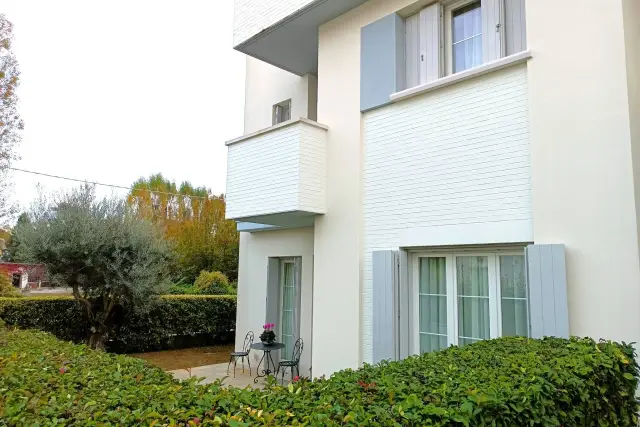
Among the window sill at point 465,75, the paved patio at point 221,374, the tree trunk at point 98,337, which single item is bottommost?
the paved patio at point 221,374

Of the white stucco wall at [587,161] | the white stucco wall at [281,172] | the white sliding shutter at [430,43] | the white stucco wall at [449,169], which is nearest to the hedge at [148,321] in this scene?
the white stucco wall at [281,172]

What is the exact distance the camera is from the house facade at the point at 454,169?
490cm

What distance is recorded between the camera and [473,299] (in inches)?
234

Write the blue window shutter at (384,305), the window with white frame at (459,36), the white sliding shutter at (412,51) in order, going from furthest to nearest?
1. the white sliding shutter at (412,51)
2. the blue window shutter at (384,305)
3. the window with white frame at (459,36)

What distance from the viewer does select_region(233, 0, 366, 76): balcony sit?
7748mm

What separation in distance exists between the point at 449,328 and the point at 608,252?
215 centimetres

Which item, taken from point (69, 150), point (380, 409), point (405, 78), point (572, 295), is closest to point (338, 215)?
point (405, 78)

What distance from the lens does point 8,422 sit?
2436mm

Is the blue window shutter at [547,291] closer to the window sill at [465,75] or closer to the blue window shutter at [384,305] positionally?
the blue window shutter at [384,305]

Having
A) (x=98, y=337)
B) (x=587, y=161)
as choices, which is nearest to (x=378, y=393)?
(x=587, y=161)

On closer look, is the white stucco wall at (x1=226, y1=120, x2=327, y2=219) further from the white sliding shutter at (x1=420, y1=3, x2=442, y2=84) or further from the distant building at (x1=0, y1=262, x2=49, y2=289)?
the distant building at (x1=0, y1=262, x2=49, y2=289)

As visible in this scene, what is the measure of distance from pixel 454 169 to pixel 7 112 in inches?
626

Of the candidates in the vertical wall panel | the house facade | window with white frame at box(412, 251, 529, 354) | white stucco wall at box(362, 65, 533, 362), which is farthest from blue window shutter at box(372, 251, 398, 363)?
the vertical wall panel

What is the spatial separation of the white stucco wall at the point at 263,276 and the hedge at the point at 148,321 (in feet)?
10.2
